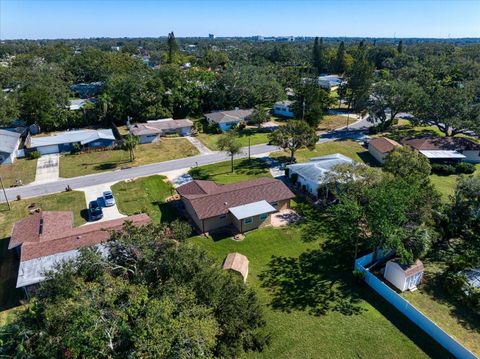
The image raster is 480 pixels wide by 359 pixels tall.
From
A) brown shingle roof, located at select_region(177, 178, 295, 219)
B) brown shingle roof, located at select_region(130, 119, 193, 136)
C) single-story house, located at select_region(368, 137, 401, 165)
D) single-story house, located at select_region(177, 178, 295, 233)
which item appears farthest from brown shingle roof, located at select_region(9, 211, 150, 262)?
single-story house, located at select_region(368, 137, 401, 165)

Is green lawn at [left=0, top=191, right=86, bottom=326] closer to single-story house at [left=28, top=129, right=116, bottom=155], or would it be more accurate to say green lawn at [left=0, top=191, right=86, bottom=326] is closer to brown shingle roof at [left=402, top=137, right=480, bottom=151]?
single-story house at [left=28, top=129, right=116, bottom=155]

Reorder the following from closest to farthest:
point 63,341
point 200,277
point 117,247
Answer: point 63,341
point 200,277
point 117,247

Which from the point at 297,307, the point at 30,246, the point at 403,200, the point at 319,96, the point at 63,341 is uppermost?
the point at 319,96

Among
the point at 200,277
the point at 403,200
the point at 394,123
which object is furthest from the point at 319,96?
the point at 200,277

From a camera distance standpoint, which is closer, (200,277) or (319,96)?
(200,277)

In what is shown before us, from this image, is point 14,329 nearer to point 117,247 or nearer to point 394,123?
point 117,247

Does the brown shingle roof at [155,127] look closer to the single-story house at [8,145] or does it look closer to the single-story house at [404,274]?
the single-story house at [8,145]

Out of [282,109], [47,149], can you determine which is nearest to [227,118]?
[282,109]

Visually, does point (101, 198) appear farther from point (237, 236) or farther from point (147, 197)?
point (237, 236)
